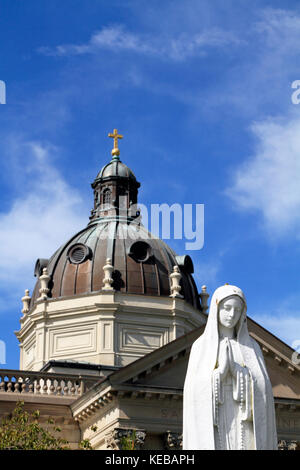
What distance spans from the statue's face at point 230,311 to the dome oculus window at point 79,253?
46.8 metres

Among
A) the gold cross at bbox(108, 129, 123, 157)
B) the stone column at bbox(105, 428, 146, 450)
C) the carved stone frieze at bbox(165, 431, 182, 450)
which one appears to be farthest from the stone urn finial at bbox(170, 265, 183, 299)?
the stone column at bbox(105, 428, 146, 450)

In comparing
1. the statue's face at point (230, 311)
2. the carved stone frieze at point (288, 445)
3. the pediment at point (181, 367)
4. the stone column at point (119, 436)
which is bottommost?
the statue's face at point (230, 311)

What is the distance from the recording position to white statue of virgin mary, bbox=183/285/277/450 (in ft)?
45.7

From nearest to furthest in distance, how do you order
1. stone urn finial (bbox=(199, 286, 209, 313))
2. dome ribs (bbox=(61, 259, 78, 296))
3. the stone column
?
1. the stone column
2. dome ribs (bbox=(61, 259, 78, 296))
3. stone urn finial (bbox=(199, 286, 209, 313))

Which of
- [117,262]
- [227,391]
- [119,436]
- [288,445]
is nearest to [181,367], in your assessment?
[119,436]

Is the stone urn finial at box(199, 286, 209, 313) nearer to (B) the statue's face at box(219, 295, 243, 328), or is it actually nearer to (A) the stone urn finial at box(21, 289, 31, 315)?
(A) the stone urn finial at box(21, 289, 31, 315)

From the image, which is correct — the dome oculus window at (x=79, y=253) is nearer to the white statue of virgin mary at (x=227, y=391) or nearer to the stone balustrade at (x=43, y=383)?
the stone balustrade at (x=43, y=383)

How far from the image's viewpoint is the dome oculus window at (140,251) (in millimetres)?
61125

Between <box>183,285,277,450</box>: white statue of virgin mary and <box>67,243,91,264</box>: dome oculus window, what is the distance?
46883 mm

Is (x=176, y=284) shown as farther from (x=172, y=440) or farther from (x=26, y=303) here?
(x=172, y=440)

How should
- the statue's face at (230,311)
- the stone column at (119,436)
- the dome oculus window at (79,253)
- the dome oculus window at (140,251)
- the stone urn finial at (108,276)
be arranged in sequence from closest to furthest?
1. the statue's face at (230,311)
2. the stone column at (119,436)
3. the stone urn finial at (108,276)
4. the dome oculus window at (140,251)
5. the dome oculus window at (79,253)

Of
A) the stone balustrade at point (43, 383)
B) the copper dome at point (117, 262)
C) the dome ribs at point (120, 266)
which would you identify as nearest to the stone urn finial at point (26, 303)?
the copper dome at point (117, 262)
